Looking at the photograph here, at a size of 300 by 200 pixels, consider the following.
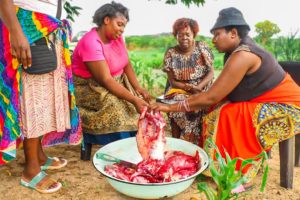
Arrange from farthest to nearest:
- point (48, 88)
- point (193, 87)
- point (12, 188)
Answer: point (193, 87) → point (12, 188) → point (48, 88)

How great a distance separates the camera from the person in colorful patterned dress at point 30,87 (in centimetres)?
220

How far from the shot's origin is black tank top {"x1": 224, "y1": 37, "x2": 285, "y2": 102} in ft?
8.13

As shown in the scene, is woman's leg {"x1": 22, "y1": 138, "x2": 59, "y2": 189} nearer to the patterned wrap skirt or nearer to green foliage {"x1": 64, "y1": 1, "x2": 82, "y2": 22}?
the patterned wrap skirt

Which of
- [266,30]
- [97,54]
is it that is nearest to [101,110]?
[97,54]

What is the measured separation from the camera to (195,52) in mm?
3561

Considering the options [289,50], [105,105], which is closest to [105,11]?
[105,105]

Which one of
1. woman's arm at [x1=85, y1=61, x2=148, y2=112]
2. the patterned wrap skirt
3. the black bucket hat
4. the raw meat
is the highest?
the black bucket hat

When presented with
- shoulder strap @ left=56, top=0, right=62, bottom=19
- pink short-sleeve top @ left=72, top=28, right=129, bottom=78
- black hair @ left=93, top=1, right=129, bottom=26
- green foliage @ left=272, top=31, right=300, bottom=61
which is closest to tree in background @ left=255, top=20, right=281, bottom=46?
green foliage @ left=272, top=31, right=300, bottom=61

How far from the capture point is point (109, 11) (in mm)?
2842

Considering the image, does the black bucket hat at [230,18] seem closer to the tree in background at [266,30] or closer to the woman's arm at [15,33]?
the woman's arm at [15,33]

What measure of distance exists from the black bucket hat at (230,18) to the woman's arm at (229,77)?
0.25 metres

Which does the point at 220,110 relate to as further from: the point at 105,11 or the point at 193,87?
the point at 105,11

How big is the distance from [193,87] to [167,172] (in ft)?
4.01

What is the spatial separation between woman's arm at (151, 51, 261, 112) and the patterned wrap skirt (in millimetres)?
429
